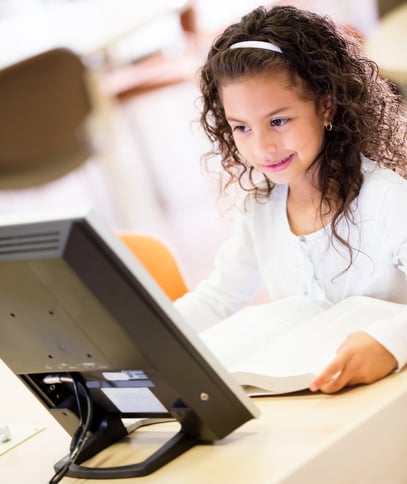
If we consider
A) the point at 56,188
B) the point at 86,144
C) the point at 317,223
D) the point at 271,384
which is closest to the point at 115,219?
the point at 86,144

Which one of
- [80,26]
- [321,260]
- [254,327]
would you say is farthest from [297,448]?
[80,26]

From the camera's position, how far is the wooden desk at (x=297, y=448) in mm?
1150

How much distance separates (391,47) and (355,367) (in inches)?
48.9

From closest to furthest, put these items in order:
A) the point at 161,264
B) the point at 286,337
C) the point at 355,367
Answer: the point at 355,367
the point at 286,337
the point at 161,264

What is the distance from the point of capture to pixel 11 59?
12.4 ft

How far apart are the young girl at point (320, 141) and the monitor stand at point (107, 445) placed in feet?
1.65

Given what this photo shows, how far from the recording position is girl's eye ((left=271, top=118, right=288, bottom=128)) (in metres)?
1.62

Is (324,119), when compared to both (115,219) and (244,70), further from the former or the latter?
(115,219)

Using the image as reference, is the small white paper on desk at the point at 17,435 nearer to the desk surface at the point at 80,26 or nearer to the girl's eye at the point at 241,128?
the girl's eye at the point at 241,128

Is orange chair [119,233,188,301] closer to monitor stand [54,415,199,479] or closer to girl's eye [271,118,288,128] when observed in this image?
girl's eye [271,118,288,128]

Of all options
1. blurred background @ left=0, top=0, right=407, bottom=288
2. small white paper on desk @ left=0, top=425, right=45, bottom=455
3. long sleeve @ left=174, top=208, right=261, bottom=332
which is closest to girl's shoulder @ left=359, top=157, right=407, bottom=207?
long sleeve @ left=174, top=208, right=261, bottom=332

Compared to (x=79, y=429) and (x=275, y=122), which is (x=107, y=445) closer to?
(x=79, y=429)

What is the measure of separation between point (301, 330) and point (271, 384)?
0.51ft

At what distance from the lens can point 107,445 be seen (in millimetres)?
1414
